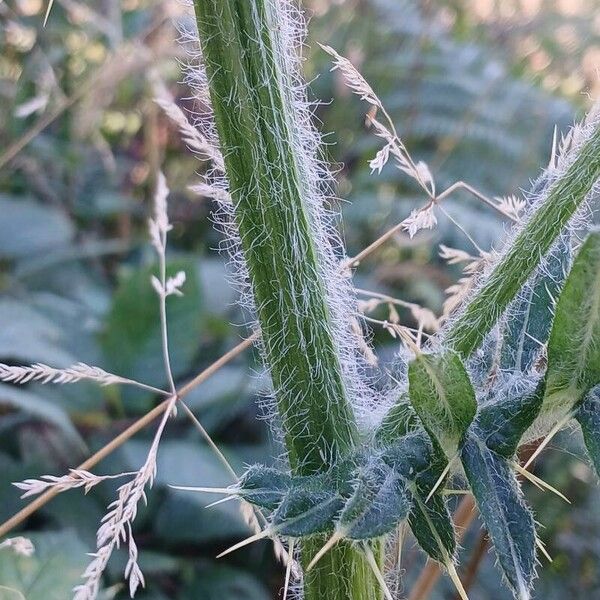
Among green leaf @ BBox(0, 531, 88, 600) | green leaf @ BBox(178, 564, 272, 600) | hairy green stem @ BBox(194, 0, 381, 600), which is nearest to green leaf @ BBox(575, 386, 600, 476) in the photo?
hairy green stem @ BBox(194, 0, 381, 600)

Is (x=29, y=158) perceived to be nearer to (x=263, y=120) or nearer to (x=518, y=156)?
(x=518, y=156)

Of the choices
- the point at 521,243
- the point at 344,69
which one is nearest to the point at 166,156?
the point at 344,69

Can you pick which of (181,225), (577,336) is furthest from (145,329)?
(577,336)

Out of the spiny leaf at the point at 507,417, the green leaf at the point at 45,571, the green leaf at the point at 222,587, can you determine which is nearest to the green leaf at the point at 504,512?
the spiny leaf at the point at 507,417

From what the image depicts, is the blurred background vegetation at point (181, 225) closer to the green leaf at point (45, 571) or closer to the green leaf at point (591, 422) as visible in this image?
the green leaf at point (45, 571)

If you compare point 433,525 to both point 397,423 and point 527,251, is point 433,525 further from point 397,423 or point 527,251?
point 527,251
